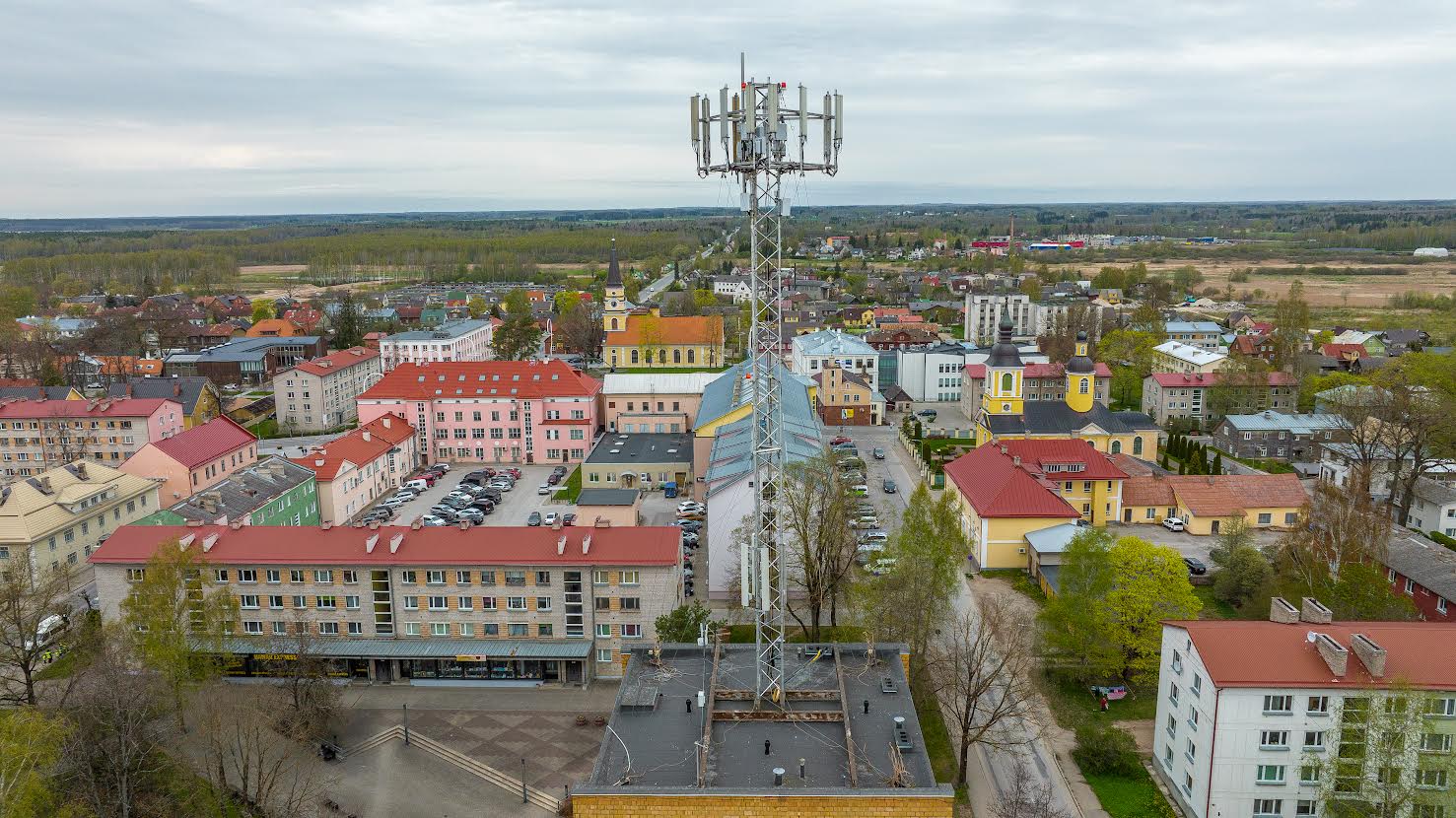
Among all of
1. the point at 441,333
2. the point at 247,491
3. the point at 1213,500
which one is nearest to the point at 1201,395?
the point at 1213,500

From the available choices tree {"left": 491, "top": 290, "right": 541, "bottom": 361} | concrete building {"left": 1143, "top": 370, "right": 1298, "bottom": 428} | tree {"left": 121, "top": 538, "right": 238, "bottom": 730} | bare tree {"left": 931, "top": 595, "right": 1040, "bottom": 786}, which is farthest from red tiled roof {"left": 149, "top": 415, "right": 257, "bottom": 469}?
concrete building {"left": 1143, "top": 370, "right": 1298, "bottom": 428}

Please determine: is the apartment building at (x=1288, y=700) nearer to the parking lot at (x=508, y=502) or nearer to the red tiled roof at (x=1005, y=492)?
the red tiled roof at (x=1005, y=492)

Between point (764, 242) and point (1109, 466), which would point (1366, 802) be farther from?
point (1109, 466)

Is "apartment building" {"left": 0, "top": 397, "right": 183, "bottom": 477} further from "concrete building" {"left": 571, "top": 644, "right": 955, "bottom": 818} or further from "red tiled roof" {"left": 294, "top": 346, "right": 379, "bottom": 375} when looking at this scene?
"concrete building" {"left": 571, "top": 644, "right": 955, "bottom": 818}

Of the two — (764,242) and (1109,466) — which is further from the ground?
(764,242)

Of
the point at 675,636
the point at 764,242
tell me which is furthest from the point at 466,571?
the point at 764,242

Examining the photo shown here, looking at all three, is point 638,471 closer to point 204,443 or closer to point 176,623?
point 204,443
